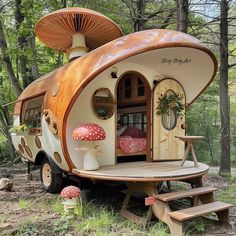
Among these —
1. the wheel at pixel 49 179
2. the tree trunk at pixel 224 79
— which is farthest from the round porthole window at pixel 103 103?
the tree trunk at pixel 224 79

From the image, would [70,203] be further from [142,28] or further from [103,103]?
[142,28]

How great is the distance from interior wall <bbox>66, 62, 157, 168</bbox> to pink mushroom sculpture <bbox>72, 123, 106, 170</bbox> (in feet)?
0.65

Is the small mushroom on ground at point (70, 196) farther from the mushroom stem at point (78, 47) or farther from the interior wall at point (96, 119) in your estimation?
the mushroom stem at point (78, 47)

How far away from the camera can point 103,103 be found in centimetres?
559

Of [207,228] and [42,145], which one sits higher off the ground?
[42,145]

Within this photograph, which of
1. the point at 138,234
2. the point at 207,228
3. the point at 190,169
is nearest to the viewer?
the point at 138,234

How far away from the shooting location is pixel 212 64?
19.7 ft

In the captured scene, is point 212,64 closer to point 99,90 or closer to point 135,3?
point 99,90

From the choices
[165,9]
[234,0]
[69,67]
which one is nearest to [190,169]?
[69,67]

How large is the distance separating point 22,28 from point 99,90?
4.22 metres

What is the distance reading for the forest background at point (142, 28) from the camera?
8242 mm

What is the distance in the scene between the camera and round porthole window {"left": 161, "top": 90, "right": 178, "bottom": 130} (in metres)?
6.11

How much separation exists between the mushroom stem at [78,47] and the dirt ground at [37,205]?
2.74 m

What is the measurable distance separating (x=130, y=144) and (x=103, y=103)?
0.95 metres
